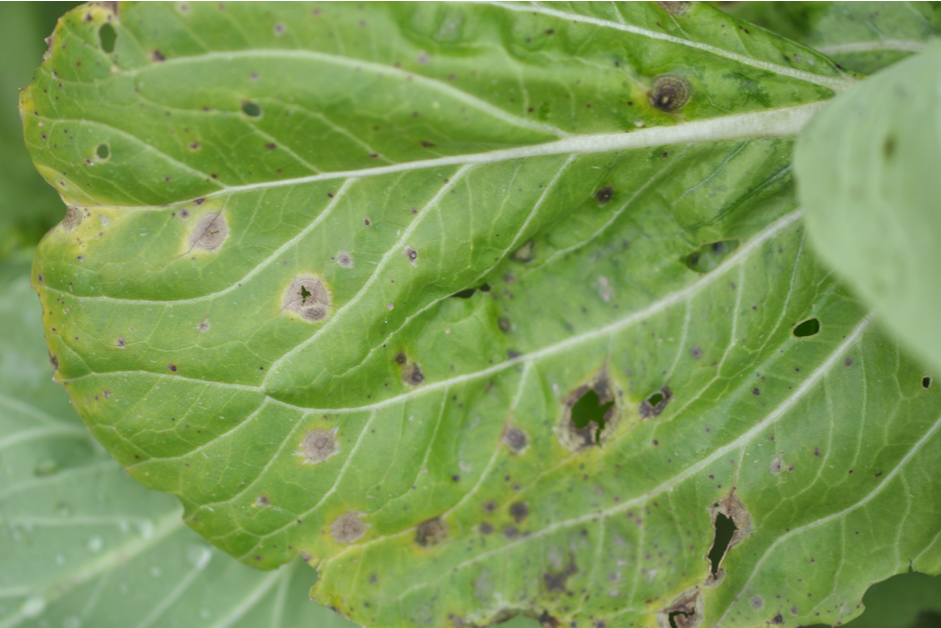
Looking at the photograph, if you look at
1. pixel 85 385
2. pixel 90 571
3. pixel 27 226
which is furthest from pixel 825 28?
pixel 27 226

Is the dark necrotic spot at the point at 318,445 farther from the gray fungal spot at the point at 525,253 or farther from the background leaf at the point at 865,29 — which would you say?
the background leaf at the point at 865,29

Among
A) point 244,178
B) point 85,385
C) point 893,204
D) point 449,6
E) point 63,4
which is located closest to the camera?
point 893,204

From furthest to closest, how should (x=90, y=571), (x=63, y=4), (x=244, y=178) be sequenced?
(x=63, y=4) → (x=90, y=571) → (x=244, y=178)

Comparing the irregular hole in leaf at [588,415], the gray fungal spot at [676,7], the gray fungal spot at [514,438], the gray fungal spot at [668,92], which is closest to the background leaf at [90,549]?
the gray fungal spot at [514,438]

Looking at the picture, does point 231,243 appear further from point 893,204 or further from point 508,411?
point 893,204

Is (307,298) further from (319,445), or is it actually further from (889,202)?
(889,202)

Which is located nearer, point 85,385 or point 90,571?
point 85,385
